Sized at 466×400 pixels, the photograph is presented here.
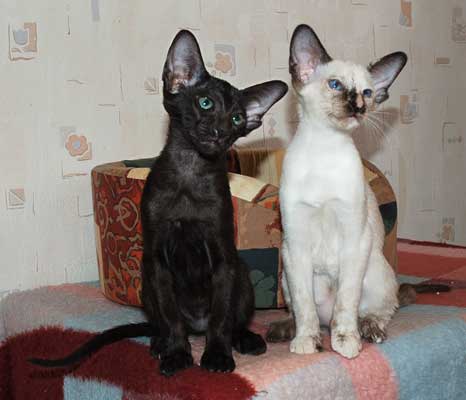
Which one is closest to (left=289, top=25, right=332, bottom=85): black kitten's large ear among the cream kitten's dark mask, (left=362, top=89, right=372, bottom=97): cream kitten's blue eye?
the cream kitten's dark mask

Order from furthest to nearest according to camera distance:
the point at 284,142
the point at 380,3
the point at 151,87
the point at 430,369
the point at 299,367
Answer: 1. the point at 380,3
2. the point at 284,142
3. the point at 151,87
4. the point at 430,369
5. the point at 299,367

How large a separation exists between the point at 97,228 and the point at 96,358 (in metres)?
0.42

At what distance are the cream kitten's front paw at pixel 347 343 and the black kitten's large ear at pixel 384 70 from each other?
0.51 metres

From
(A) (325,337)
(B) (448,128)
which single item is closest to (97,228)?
(A) (325,337)

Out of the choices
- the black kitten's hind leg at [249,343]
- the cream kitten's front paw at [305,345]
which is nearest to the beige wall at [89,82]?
the black kitten's hind leg at [249,343]

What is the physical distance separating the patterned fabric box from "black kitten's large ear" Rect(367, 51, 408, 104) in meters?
0.36

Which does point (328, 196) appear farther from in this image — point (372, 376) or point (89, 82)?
point (89, 82)

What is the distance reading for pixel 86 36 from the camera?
1883 millimetres

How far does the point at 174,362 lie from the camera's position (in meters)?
1.26

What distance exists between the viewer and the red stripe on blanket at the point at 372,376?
4.33ft

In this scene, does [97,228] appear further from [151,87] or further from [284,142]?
[284,142]

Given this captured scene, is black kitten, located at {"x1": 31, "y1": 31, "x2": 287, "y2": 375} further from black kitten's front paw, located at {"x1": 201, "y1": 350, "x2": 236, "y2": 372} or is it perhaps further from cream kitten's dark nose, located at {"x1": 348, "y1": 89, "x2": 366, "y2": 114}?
cream kitten's dark nose, located at {"x1": 348, "y1": 89, "x2": 366, "y2": 114}

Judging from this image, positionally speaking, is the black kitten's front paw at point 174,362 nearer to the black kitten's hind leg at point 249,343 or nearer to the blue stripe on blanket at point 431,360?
the black kitten's hind leg at point 249,343

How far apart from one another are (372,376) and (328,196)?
0.37m
